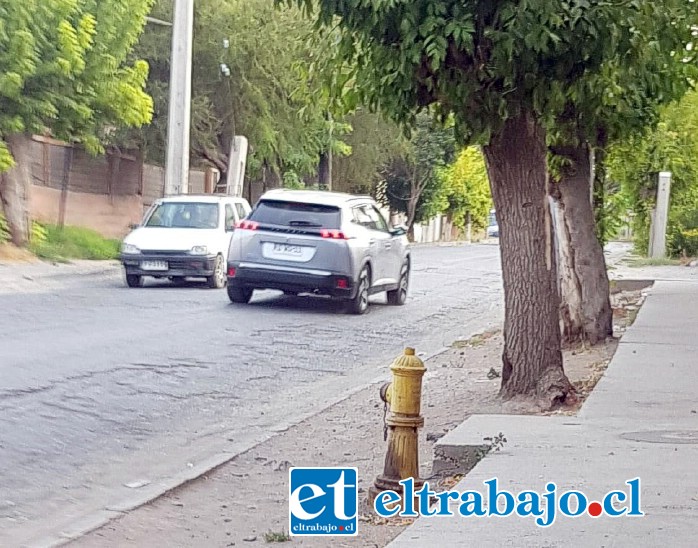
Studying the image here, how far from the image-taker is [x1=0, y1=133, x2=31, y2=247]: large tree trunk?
24.1 metres

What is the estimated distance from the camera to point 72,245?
27.1 metres

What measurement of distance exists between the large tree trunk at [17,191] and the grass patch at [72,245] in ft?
1.49

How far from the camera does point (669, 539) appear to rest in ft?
17.9

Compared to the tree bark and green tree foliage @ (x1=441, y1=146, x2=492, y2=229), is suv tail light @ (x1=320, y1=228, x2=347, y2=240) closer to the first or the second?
the tree bark

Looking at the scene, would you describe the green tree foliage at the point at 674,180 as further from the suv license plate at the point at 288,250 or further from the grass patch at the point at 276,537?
the grass patch at the point at 276,537

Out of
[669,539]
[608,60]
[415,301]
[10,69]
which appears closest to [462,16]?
[608,60]

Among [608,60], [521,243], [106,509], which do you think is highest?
[608,60]

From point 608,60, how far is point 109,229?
26567 millimetres

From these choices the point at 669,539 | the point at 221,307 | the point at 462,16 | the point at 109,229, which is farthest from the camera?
the point at 109,229

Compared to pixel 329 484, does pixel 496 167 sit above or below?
above

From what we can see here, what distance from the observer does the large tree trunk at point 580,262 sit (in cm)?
1409

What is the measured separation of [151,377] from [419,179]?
4370 centimetres

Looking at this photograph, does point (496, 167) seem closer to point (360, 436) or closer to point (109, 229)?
point (360, 436)

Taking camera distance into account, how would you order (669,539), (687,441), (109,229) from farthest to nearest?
(109,229) < (687,441) < (669,539)
